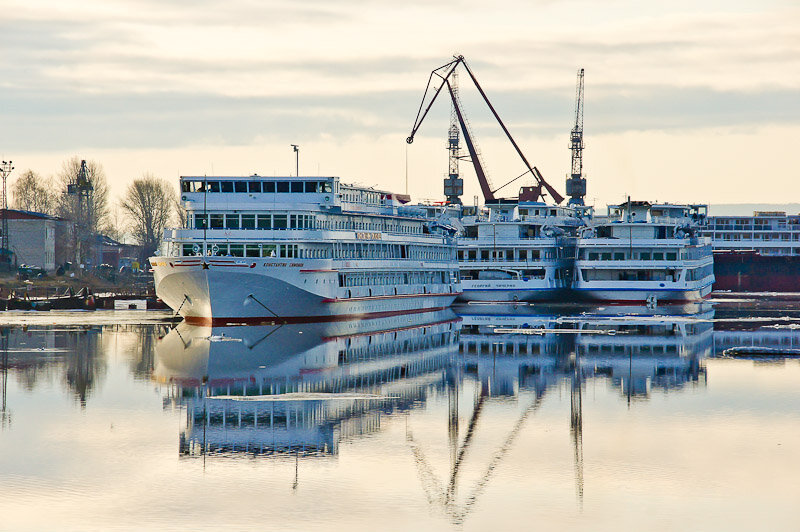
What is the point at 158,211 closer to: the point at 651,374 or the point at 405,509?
the point at 651,374

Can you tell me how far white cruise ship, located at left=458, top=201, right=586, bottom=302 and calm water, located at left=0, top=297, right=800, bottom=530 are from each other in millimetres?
43679

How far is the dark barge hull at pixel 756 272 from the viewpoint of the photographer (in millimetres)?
169500

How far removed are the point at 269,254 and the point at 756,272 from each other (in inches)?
4317

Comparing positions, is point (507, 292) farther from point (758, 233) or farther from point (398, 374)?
point (758, 233)

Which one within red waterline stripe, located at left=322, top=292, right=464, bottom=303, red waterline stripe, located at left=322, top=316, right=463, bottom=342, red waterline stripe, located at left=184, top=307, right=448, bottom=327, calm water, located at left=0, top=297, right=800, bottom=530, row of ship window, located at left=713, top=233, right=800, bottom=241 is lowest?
calm water, located at left=0, top=297, right=800, bottom=530

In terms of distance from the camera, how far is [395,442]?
39.0m

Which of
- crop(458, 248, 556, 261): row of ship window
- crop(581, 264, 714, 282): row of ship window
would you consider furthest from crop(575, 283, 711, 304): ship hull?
crop(458, 248, 556, 261): row of ship window

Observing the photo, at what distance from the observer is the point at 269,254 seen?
265 ft

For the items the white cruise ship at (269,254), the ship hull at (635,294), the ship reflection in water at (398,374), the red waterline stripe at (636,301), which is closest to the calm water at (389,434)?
the ship reflection in water at (398,374)

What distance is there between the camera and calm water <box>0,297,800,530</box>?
3044 cm

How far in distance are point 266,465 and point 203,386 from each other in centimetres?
1619

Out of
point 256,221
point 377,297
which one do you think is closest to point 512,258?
point 377,297

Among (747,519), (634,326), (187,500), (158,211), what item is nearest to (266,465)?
(187,500)

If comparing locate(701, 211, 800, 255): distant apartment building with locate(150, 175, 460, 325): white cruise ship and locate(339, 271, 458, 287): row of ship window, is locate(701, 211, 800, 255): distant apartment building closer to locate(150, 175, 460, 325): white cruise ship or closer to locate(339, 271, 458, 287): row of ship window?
locate(339, 271, 458, 287): row of ship window
